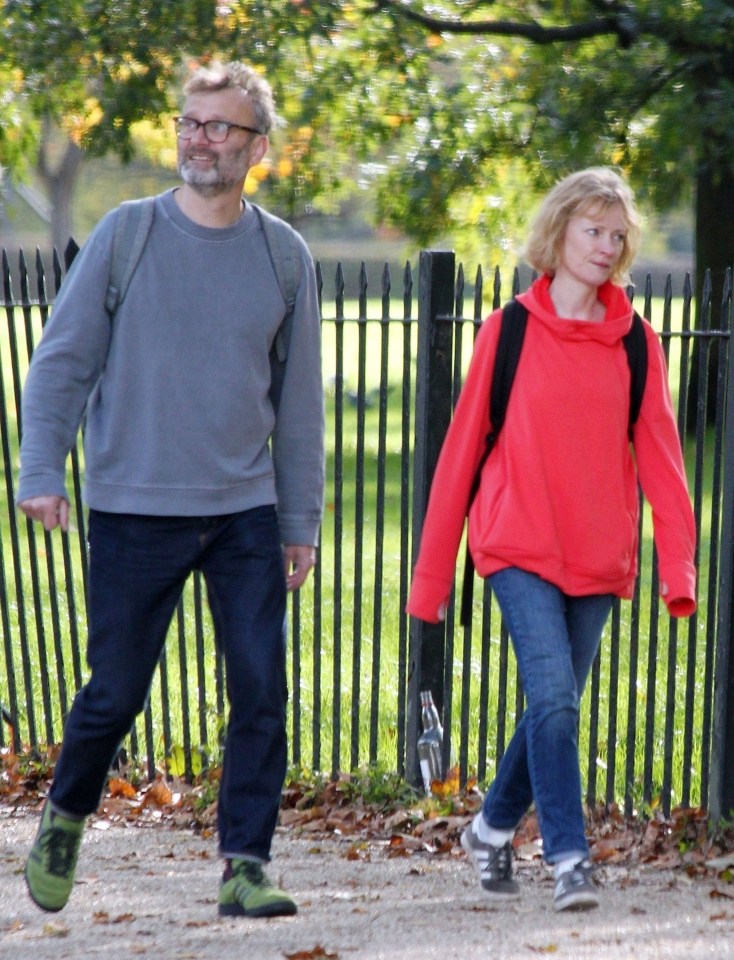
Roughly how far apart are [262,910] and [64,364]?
1.42 meters

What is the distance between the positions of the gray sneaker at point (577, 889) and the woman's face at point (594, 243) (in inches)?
58.4

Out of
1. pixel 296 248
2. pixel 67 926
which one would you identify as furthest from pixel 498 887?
pixel 296 248

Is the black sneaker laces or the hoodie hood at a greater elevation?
the hoodie hood

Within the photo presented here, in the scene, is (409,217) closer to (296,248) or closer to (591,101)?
(591,101)

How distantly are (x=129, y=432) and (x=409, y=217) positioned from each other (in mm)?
7144

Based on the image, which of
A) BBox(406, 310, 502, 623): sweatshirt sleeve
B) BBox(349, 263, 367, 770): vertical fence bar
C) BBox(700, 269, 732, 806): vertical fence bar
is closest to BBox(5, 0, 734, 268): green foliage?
BBox(700, 269, 732, 806): vertical fence bar

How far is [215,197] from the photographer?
3.53m

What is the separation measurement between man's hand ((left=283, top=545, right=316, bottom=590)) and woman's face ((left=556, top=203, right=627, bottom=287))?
3.26 feet

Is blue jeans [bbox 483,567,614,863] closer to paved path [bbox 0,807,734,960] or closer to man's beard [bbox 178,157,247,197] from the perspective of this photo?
paved path [bbox 0,807,734,960]

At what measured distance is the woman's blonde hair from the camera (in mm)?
3752

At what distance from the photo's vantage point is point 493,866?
13.0 ft

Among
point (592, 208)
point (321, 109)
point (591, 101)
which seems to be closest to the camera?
point (592, 208)

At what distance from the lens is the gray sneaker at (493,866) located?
156 inches

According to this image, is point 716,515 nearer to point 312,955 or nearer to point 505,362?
point 505,362
